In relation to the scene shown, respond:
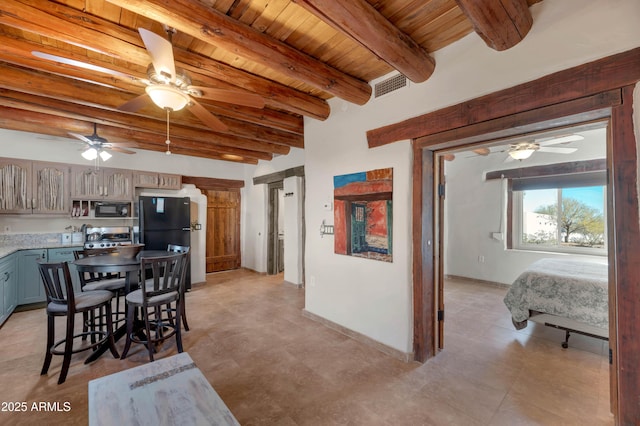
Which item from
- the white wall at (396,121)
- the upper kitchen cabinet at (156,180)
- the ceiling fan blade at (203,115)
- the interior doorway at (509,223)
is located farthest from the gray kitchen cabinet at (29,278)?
the interior doorway at (509,223)

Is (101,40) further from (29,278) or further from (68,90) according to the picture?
(29,278)

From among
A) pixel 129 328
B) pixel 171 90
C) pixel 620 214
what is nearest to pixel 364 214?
pixel 620 214

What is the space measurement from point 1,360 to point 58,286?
109 centimetres

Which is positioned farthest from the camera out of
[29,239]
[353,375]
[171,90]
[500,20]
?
[29,239]

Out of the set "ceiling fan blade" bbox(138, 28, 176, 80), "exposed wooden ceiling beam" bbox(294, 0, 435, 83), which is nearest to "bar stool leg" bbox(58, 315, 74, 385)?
"ceiling fan blade" bbox(138, 28, 176, 80)

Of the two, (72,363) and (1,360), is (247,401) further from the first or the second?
(1,360)

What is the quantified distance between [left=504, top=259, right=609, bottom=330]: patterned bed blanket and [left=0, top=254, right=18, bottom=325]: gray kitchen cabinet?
6157 millimetres

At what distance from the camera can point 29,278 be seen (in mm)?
3881

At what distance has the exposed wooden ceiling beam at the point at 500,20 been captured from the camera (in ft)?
5.03

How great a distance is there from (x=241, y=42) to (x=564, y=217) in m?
5.85

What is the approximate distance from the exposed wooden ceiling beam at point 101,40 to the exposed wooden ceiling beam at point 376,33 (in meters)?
1.25

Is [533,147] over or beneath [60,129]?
beneath

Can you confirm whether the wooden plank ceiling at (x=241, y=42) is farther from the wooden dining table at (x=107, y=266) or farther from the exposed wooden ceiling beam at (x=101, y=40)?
the wooden dining table at (x=107, y=266)

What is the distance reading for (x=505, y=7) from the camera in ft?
5.24
